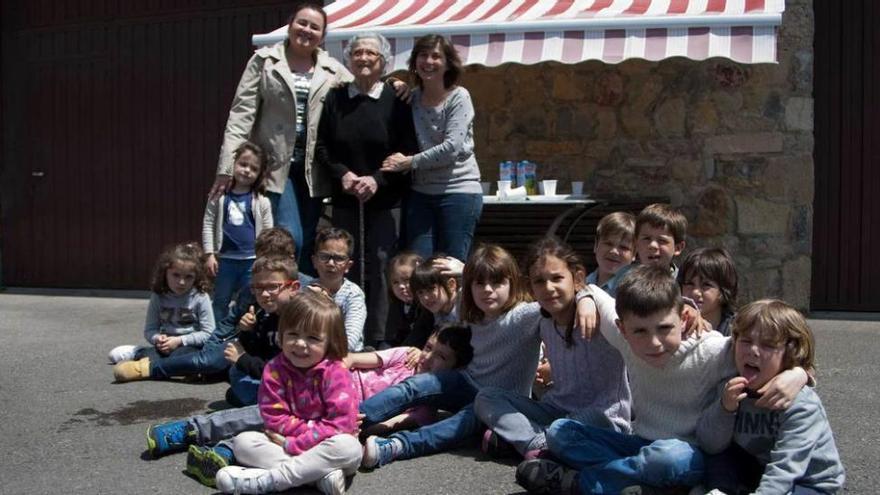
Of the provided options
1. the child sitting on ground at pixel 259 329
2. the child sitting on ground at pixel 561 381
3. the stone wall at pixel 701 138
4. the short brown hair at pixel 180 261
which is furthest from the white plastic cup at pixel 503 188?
the child sitting on ground at pixel 561 381

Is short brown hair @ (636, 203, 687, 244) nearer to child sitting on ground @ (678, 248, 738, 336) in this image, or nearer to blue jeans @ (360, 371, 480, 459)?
child sitting on ground @ (678, 248, 738, 336)

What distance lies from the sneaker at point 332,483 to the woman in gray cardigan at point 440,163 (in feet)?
5.92

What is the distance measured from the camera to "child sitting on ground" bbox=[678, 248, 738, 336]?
3.79 m

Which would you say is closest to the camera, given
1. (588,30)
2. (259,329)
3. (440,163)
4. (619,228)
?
(619,228)

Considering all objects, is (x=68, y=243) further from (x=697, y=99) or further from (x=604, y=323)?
(x=604, y=323)

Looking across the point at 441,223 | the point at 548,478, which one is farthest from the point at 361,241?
the point at 548,478

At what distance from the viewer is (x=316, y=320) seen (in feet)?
11.7

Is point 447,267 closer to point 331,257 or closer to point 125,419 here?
point 331,257

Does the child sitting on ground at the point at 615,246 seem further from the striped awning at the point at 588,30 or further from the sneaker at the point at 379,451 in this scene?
the striped awning at the point at 588,30

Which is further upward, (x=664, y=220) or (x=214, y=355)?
(x=664, y=220)

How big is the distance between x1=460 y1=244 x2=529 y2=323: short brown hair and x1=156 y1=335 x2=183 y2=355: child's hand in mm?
1907

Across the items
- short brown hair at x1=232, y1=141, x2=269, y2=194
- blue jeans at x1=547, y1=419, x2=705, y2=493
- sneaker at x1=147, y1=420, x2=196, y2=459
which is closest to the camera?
blue jeans at x1=547, y1=419, x2=705, y2=493

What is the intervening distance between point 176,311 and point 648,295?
302 centimetres

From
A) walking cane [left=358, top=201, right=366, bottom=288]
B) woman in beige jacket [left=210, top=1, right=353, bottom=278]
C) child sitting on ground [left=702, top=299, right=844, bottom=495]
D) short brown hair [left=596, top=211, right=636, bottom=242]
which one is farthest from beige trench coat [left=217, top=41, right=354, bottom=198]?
child sitting on ground [left=702, top=299, right=844, bottom=495]
